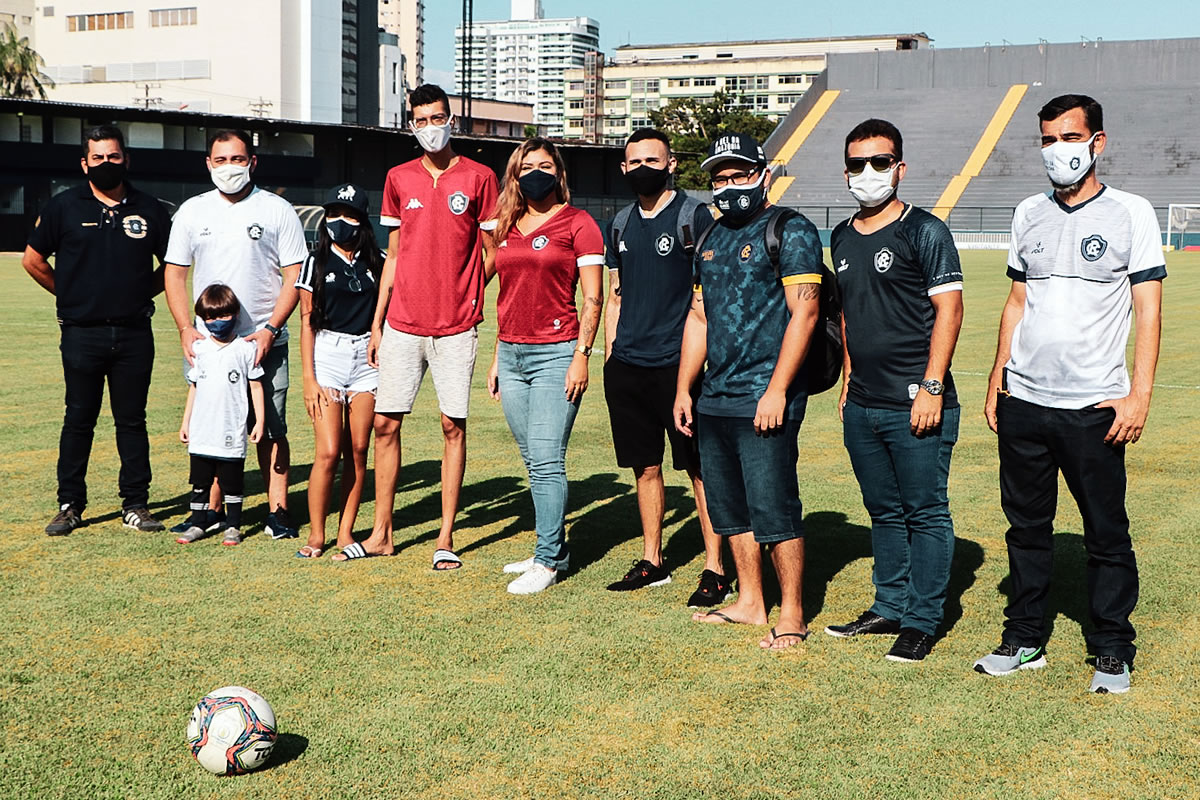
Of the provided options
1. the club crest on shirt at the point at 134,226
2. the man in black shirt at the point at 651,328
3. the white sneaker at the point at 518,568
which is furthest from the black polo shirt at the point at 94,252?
the man in black shirt at the point at 651,328

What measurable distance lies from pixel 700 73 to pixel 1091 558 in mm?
161694

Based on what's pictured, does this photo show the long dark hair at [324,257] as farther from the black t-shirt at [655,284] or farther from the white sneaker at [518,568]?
the white sneaker at [518,568]

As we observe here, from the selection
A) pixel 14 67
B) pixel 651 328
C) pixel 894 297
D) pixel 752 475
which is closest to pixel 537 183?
pixel 651 328

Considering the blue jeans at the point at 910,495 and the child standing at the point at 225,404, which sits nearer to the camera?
the blue jeans at the point at 910,495

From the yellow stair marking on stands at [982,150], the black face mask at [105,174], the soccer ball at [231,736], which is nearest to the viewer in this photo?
the soccer ball at [231,736]

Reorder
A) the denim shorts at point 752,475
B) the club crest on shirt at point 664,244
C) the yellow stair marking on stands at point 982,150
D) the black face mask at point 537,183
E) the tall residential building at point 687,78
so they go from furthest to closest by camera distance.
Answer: the tall residential building at point 687,78, the yellow stair marking on stands at point 982,150, the black face mask at point 537,183, the club crest on shirt at point 664,244, the denim shorts at point 752,475

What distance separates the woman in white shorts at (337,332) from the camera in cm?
684

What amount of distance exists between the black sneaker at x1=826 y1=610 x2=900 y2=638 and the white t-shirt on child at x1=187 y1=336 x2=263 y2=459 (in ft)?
11.9

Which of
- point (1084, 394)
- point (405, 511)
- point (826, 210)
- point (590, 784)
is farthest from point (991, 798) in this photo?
point (826, 210)

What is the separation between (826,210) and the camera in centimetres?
5825

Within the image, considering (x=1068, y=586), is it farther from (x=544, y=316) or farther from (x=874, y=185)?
(x=544, y=316)

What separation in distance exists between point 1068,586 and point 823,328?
2.17 meters

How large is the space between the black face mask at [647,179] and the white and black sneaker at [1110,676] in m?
2.92

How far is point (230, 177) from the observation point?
23.1 feet
